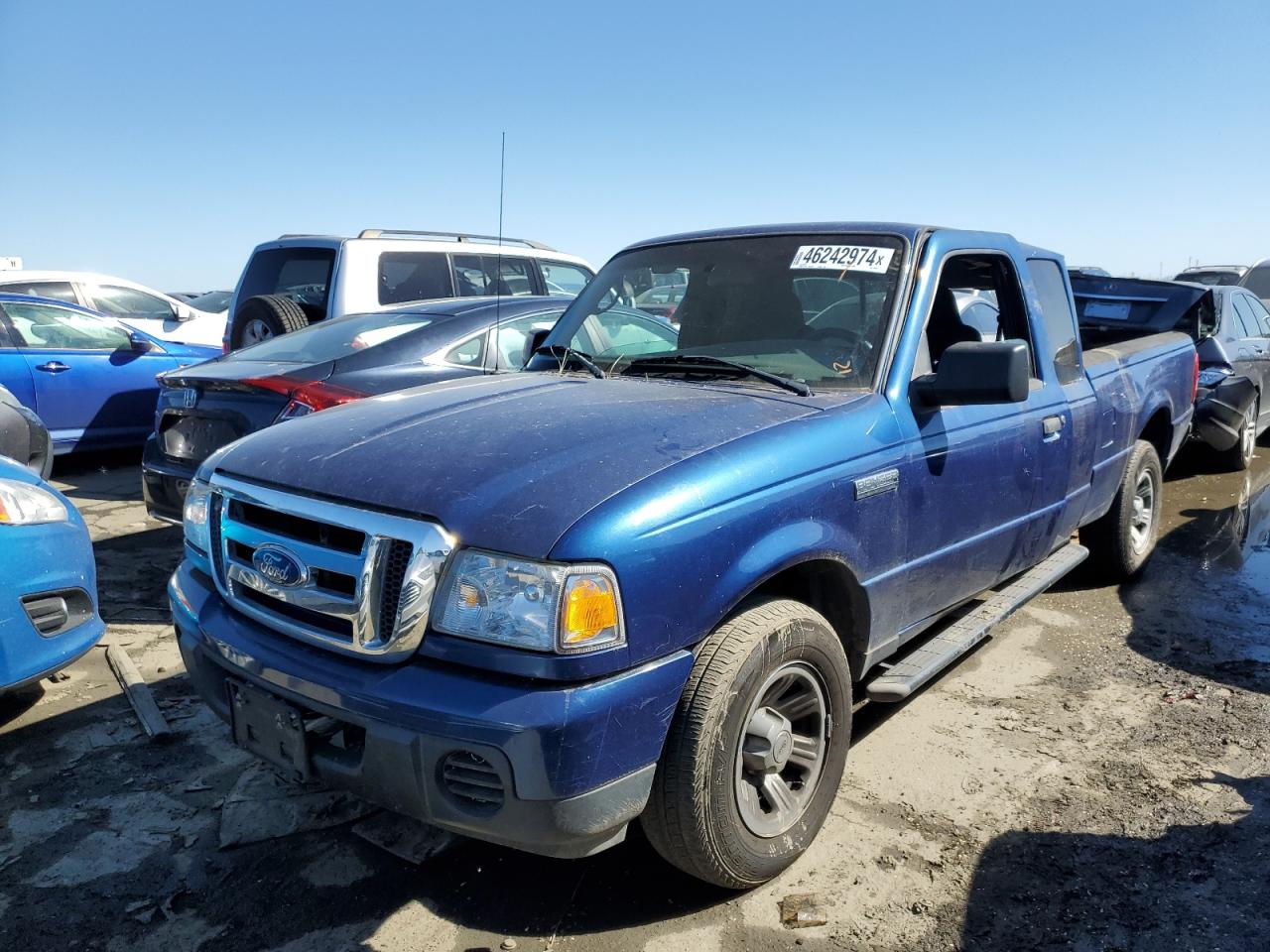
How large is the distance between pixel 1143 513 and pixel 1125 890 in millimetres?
3474

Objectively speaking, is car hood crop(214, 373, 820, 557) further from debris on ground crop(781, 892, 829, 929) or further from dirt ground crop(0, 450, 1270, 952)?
debris on ground crop(781, 892, 829, 929)

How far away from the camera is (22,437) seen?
6047 mm

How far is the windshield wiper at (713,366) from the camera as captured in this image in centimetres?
304

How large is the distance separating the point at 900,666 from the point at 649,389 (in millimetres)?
1279

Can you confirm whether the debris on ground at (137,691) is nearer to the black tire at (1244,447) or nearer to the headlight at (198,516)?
the headlight at (198,516)

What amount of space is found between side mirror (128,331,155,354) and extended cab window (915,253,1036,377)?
743 cm

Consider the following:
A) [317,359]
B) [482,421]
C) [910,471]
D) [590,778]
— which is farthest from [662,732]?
[317,359]

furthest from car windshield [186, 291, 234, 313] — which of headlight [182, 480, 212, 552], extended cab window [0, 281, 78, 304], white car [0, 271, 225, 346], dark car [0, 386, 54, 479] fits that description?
headlight [182, 480, 212, 552]

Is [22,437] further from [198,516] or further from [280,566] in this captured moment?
[280,566]

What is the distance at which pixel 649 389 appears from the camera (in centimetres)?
310

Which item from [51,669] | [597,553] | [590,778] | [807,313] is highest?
[807,313]

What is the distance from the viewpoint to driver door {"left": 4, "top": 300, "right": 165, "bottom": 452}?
26.5ft

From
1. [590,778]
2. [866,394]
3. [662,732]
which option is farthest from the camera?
[866,394]

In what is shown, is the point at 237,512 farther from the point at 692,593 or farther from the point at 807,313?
the point at 807,313
